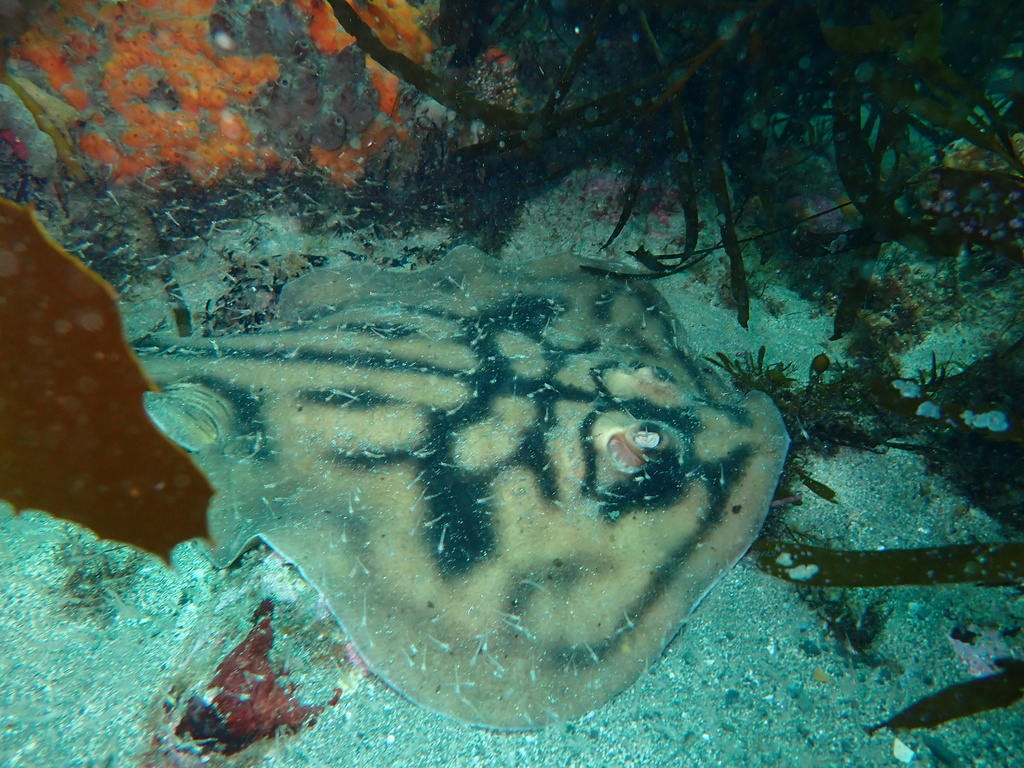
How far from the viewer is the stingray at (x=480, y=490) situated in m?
2.94

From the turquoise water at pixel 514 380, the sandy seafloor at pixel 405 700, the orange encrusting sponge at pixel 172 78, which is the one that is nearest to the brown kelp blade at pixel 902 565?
the turquoise water at pixel 514 380

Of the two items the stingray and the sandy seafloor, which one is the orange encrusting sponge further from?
the sandy seafloor

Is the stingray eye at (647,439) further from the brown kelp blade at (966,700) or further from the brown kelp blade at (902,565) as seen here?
the brown kelp blade at (966,700)

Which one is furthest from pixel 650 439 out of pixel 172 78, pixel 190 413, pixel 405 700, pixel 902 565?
pixel 172 78

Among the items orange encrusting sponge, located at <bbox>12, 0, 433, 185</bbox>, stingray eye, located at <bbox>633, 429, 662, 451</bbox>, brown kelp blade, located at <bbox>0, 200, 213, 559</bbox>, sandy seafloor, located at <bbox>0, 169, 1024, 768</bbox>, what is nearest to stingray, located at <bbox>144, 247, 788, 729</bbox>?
stingray eye, located at <bbox>633, 429, 662, 451</bbox>

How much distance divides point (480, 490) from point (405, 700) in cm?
135

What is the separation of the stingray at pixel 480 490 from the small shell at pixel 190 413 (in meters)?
0.01

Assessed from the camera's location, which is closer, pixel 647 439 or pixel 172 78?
pixel 647 439

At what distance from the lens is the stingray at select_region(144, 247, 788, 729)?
294 cm

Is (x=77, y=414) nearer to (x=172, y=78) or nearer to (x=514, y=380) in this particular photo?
(x=514, y=380)

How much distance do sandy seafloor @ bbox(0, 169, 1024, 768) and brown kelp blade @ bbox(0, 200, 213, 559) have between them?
738mm

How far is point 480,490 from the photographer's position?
3.34 metres

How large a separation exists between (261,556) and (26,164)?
4.18m

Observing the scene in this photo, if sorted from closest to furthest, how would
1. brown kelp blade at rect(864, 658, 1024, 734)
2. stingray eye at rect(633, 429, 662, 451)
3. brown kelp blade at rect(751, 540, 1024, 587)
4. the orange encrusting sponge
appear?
brown kelp blade at rect(864, 658, 1024, 734)
brown kelp blade at rect(751, 540, 1024, 587)
stingray eye at rect(633, 429, 662, 451)
the orange encrusting sponge
